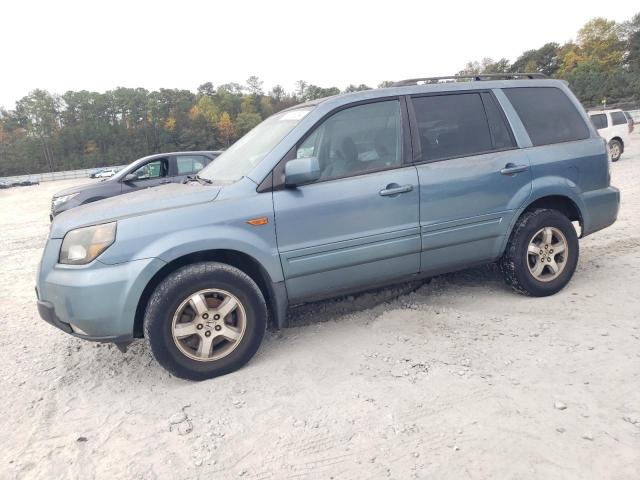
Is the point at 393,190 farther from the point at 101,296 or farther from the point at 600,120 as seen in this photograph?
the point at 600,120

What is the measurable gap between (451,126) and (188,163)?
7083 millimetres

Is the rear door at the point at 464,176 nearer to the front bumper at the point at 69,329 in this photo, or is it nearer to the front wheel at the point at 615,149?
the front bumper at the point at 69,329

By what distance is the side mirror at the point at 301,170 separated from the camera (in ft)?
10.1

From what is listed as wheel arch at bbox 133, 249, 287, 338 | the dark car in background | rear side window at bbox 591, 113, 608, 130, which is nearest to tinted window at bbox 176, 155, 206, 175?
the dark car in background

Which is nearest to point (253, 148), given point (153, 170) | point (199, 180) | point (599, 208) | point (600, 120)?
point (199, 180)

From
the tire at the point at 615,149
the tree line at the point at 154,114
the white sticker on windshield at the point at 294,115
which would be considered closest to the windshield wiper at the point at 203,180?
the white sticker on windshield at the point at 294,115

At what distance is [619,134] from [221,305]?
55.0 feet

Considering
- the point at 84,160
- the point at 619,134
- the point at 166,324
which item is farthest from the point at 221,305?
the point at 84,160

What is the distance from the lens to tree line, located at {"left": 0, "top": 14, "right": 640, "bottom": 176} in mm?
78562

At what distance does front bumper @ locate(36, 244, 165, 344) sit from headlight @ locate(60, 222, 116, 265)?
0.06m

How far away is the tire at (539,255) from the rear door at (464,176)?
0.55 ft

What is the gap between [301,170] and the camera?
3062 mm

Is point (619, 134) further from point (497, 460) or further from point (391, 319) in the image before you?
point (497, 460)

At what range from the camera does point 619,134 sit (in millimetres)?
15344
